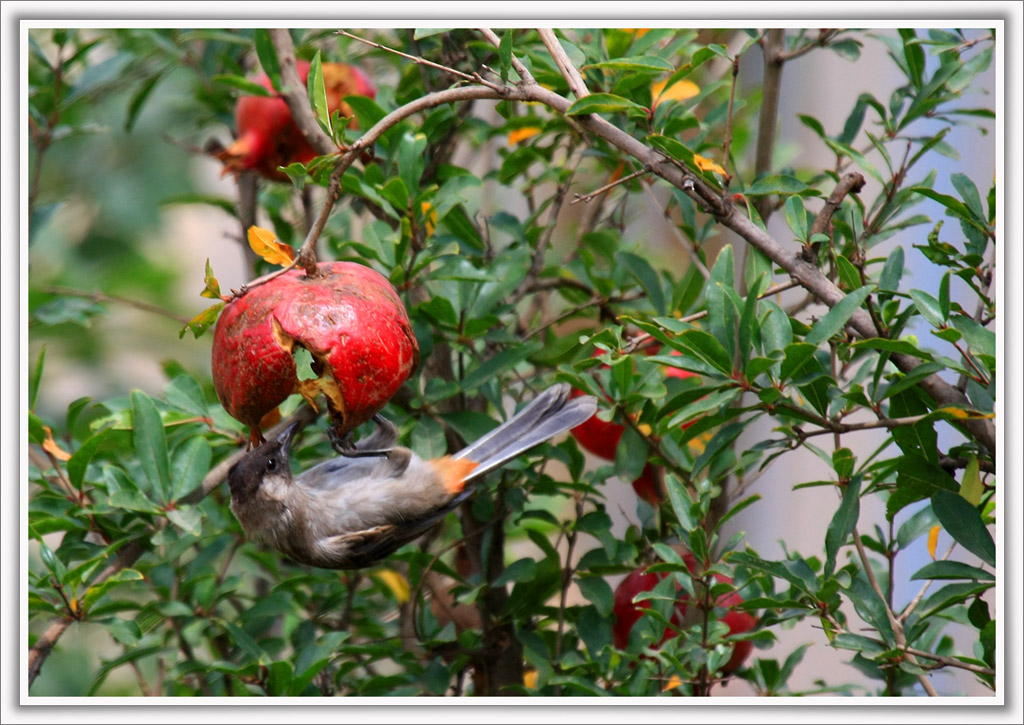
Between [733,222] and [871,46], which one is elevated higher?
[871,46]

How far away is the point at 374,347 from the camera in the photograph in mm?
1153

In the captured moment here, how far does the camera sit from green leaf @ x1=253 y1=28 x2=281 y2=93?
67.7 inches

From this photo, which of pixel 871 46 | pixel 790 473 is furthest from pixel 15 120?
pixel 790 473

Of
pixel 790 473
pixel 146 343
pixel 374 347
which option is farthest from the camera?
pixel 790 473

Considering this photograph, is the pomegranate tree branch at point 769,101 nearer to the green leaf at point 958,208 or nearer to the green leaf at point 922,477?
the green leaf at point 958,208

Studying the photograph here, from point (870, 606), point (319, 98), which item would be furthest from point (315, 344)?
point (870, 606)

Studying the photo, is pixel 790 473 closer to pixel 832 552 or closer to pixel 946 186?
pixel 946 186

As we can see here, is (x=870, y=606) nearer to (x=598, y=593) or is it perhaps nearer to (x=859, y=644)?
(x=859, y=644)

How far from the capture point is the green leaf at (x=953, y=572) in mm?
1222

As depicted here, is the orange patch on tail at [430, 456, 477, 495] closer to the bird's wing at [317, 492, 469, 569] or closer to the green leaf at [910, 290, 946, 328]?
the bird's wing at [317, 492, 469, 569]

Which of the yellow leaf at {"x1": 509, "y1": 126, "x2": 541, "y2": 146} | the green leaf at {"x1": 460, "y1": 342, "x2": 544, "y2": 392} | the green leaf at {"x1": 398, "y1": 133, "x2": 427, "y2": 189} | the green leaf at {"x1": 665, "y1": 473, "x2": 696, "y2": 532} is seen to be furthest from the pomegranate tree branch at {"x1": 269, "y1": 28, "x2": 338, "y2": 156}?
the green leaf at {"x1": 665, "y1": 473, "x2": 696, "y2": 532}

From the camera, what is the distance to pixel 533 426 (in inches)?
57.5

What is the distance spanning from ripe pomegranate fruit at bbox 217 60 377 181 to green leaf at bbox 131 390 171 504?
508mm

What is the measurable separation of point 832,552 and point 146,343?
2.30 meters
